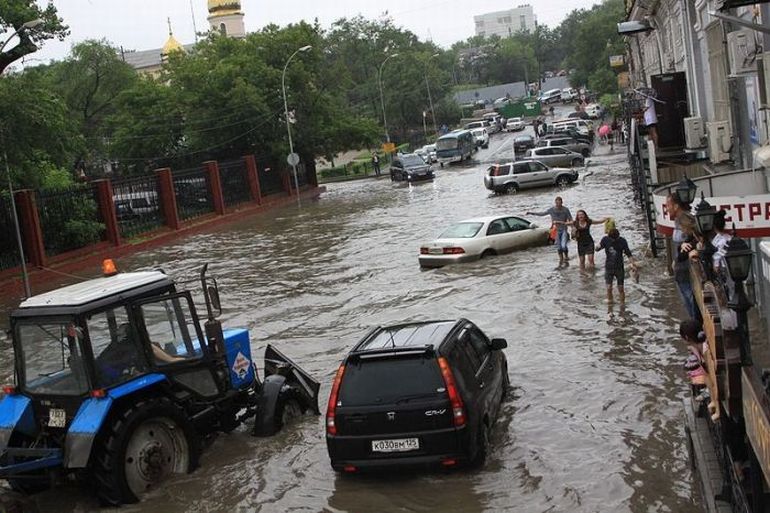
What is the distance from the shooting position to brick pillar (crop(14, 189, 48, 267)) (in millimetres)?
31031

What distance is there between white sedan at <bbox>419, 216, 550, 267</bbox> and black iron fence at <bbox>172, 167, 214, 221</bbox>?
2174 centimetres

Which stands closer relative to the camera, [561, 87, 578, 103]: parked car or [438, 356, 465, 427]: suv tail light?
[438, 356, 465, 427]: suv tail light

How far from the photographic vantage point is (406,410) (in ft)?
29.9

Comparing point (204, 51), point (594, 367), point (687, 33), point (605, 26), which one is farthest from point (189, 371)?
point (605, 26)

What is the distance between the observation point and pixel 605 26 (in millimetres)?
97500

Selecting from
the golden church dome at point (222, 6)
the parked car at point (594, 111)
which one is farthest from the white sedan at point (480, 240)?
the golden church dome at point (222, 6)

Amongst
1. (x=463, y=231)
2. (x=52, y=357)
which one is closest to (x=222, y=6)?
(x=463, y=231)

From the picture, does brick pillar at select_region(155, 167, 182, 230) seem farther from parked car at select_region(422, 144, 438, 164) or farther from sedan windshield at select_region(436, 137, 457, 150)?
parked car at select_region(422, 144, 438, 164)

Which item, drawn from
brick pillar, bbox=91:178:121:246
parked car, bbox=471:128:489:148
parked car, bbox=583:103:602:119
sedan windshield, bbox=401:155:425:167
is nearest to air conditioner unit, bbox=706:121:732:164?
brick pillar, bbox=91:178:121:246

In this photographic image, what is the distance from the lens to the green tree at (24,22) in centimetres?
2952

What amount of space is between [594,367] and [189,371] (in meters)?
6.06

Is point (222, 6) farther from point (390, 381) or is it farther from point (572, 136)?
point (390, 381)

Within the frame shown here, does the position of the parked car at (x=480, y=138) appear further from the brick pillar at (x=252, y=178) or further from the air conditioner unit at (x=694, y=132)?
the air conditioner unit at (x=694, y=132)

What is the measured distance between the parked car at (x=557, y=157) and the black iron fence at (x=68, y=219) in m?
24.2
